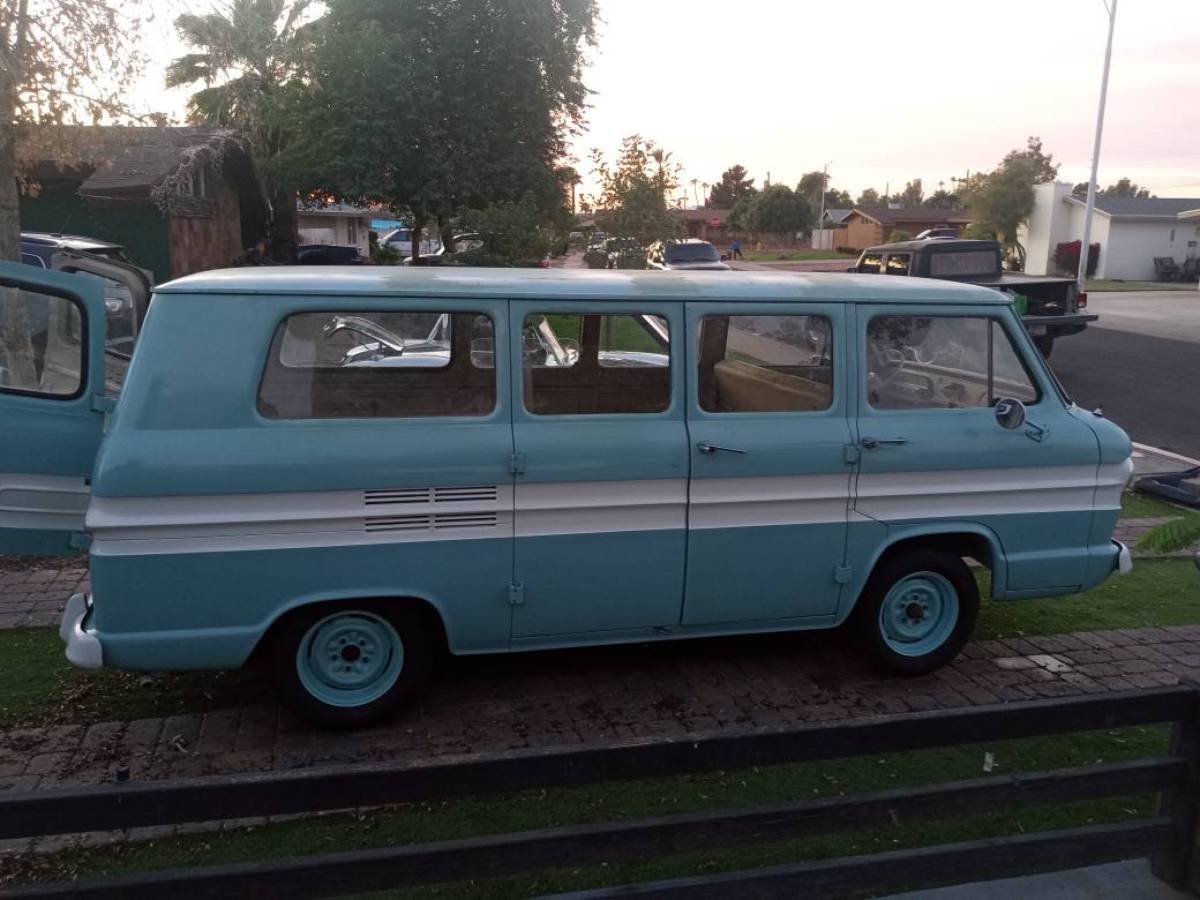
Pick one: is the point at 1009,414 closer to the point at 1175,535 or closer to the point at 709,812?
the point at 1175,535

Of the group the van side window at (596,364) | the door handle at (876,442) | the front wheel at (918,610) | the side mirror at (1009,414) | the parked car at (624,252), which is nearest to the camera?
the van side window at (596,364)

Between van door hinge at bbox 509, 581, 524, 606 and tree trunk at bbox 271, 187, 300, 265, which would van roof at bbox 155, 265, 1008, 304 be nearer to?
van door hinge at bbox 509, 581, 524, 606

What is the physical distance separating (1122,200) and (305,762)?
4797cm

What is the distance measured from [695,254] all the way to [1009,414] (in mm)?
25715

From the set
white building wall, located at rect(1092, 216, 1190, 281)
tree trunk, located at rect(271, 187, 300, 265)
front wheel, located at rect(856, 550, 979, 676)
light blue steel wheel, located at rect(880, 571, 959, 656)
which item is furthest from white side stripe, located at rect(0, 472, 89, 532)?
white building wall, located at rect(1092, 216, 1190, 281)

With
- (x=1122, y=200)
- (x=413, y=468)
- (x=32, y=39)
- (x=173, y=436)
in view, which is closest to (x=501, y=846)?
(x=413, y=468)

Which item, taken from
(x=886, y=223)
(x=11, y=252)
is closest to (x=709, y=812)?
(x=11, y=252)

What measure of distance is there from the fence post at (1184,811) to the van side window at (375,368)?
2.84 meters

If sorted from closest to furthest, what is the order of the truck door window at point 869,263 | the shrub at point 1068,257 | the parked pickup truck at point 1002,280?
the parked pickup truck at point 1002,280 → the truck door window at point 869,263 → the shrub at point 1068,257

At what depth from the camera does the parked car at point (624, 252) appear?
14.4 m

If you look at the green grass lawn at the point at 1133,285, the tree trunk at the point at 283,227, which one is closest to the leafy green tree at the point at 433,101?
the tree trunk at the point at 283,227

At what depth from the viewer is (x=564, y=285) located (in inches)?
185

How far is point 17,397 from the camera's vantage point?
4.59m

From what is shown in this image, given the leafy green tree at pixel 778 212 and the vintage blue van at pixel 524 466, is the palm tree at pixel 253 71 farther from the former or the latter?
the leafy green tree at pixel 778 212
